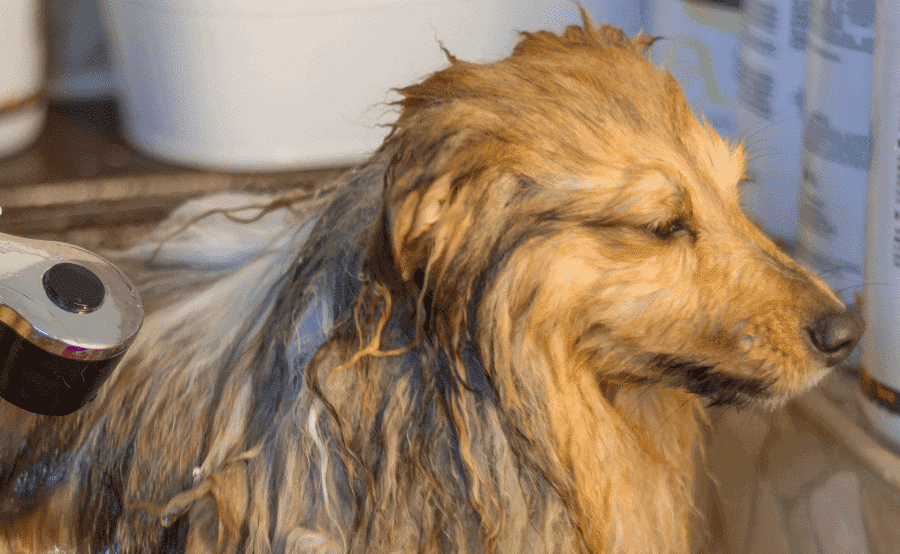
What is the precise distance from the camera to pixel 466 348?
0.87 metres

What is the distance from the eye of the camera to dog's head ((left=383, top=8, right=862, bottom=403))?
0.84 m

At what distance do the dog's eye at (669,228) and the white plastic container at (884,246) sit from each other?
1.10 ft

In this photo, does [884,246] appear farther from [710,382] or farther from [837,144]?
[710,382]

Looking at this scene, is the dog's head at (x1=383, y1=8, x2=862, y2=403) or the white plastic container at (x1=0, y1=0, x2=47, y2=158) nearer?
the dog's head at (x1=383, y1=8, x2=862, y2=403)

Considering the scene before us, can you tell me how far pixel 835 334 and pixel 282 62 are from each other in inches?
45.8

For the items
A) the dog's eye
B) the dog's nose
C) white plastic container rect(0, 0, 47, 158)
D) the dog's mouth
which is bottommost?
white plastic container rect(0, 0, 47, 158)

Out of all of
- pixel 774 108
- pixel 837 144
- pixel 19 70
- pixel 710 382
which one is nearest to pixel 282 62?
pixel 19 70

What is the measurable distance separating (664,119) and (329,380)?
1.30 feet

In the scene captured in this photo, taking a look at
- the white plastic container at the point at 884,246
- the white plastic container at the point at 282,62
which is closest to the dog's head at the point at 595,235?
the white plastic container at the point at 884,246

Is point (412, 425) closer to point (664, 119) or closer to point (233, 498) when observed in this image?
point (233, 498)

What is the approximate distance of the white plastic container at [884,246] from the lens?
1.05m

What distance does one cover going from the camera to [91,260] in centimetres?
88

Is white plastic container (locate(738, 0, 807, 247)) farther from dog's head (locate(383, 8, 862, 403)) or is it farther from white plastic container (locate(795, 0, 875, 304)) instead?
dog's head (locate(383, 8, 862, 403))

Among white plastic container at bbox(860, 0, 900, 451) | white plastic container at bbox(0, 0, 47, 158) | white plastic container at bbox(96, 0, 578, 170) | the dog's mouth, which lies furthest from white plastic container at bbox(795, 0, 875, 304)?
white plastic container at bbox(0, 0, 47, 158)
